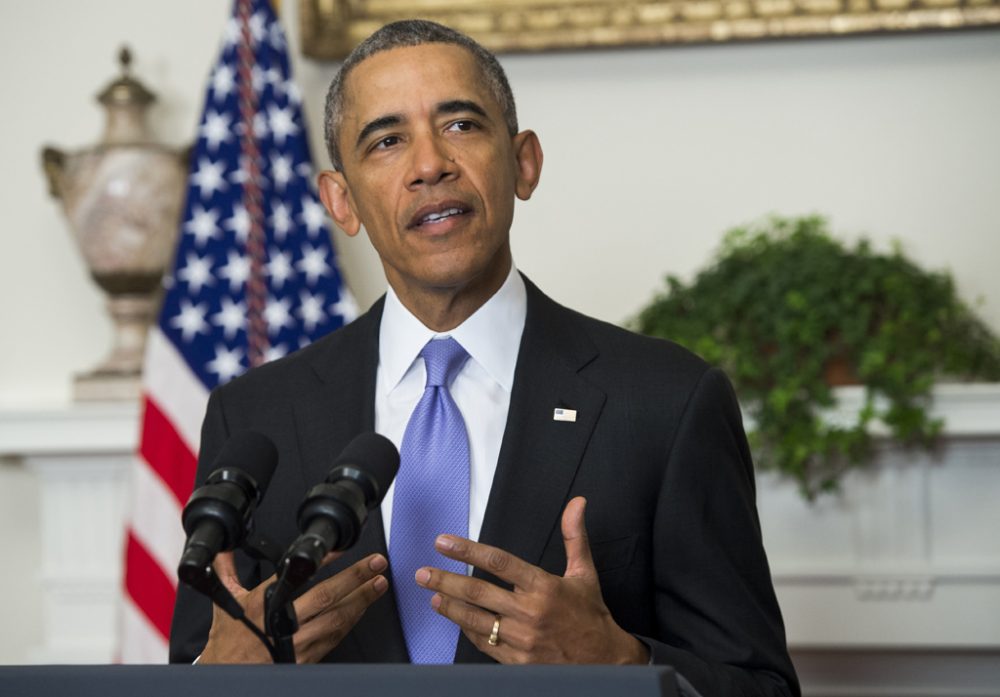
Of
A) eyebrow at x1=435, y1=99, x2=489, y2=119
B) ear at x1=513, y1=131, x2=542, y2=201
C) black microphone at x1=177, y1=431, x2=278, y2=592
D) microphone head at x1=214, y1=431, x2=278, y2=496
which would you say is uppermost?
eyebrow at x1=435, y1=99, x2=489, y2=119

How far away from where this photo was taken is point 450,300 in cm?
192

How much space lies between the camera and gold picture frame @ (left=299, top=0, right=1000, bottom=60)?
3674 mm

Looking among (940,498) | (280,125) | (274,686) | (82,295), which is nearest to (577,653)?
(274,686)

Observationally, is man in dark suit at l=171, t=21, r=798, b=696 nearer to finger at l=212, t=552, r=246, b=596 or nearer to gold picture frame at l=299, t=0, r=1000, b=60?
finger at l=212, t=552, r=246, b=596

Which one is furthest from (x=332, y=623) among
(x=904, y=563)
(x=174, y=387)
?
(x=904, y=563)

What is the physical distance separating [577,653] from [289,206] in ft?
8.18

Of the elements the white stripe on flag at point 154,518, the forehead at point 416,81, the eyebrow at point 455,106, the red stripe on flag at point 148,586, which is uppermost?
the forehead at point 416,81

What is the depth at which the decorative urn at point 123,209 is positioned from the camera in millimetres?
3824

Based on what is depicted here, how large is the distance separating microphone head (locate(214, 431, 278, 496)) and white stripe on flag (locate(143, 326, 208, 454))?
7.75 ft

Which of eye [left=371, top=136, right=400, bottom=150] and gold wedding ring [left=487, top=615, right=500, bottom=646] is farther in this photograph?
eye [left=371, top=136, right=400, bottom=150]

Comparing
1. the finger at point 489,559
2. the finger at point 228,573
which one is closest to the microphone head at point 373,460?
the finger at point 489,559

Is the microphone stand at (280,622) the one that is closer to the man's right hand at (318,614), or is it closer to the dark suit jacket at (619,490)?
the man's right hand at (318,614)

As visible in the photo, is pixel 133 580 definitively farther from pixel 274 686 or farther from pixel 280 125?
pixel 274 686

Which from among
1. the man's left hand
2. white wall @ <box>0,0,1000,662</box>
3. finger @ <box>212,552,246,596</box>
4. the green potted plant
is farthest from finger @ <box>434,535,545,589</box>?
white wall @ <box>0,0,1000,662</box>
